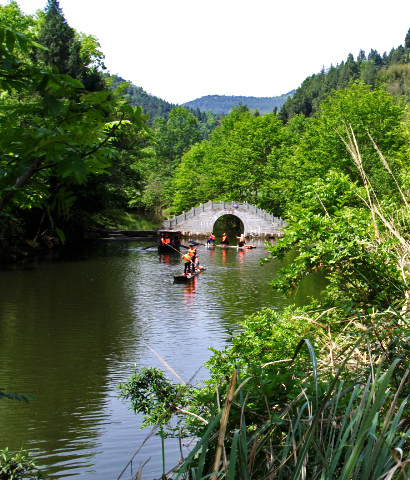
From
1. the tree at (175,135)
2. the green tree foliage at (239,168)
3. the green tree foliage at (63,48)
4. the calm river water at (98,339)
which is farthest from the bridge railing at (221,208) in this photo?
the tree at (175,135)

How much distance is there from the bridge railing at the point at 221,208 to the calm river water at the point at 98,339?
64.3 feet

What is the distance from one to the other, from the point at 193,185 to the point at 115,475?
2001 inches

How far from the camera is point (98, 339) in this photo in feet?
46.2

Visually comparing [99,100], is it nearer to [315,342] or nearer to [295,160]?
[315,342]

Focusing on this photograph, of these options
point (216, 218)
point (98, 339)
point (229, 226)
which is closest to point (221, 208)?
point (216, 218)

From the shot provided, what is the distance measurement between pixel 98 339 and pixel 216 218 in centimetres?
3547

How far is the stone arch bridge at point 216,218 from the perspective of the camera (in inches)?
1907

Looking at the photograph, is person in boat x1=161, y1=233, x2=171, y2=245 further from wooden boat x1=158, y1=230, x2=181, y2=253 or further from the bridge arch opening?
the bridge arch opening

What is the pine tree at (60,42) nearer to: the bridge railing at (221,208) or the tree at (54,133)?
the bridge railing at (221,208)

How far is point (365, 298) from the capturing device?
718 cm

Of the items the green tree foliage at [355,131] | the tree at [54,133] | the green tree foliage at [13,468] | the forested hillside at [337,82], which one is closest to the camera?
the tree at [54,133]

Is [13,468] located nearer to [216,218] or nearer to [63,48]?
[63,48]

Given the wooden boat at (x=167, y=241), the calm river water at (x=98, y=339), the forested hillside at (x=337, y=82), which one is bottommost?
the calm river water at (x=98, y=339)

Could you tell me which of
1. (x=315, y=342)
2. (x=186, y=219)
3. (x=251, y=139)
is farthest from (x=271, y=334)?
(x=251, y=139)
